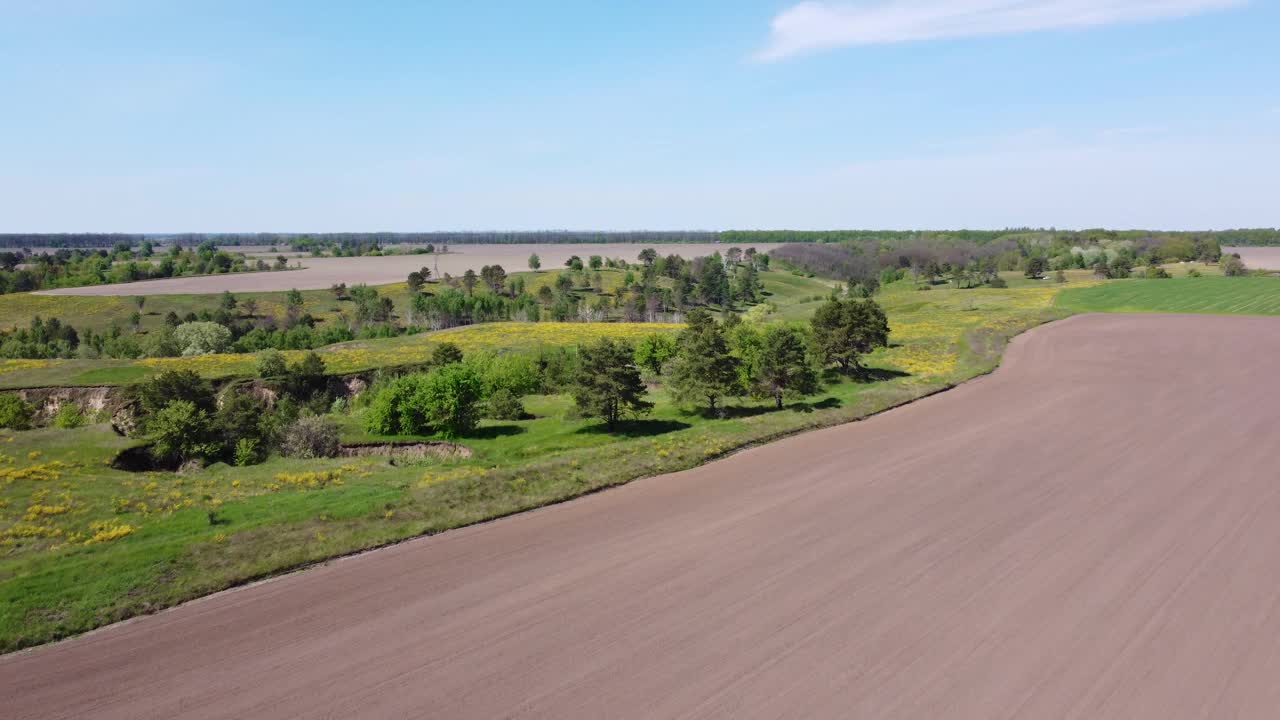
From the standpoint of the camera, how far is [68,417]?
58.6 meters

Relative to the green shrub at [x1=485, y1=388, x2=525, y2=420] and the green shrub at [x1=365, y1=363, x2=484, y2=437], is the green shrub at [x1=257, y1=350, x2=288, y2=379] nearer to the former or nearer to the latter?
the green shrub at [x1=365, y1=363, x2=484, y2=437]

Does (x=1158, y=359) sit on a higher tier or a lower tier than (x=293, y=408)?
higher

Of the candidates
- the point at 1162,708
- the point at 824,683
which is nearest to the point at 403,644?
the point at 824,683

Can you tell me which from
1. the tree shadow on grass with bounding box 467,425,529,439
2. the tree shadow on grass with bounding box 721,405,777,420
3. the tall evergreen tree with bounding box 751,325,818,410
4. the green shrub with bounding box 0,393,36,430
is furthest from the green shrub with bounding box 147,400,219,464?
the tall evergreen tree with bounding box 751,325,818,410

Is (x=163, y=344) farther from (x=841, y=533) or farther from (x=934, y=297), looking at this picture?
(x=934, y=297)

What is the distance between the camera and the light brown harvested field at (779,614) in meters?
16.4

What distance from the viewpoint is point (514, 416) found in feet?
192

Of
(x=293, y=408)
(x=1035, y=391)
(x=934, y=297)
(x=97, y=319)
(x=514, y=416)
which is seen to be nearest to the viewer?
(x=1035, y=391)

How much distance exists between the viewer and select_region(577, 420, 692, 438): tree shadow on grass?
48688 millimetres

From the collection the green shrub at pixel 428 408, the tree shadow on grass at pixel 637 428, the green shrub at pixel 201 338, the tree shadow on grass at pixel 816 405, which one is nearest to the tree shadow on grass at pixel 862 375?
the tree shadow on grass at pixel 816 405

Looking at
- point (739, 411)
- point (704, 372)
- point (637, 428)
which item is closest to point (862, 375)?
point (739, 411)

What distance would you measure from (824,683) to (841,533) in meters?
9.82

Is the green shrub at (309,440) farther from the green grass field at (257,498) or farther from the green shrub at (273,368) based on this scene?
the green shrub at (273,368)

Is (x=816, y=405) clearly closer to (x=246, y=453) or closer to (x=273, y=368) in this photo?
(x=246, y=453)
